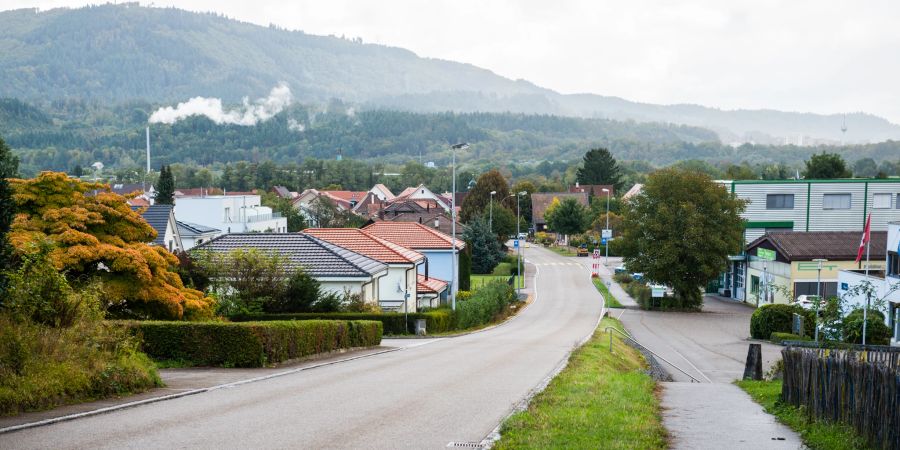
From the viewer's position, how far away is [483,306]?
46.6 m

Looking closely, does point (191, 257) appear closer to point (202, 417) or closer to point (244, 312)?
point (244, 312)

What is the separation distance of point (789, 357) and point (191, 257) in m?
24.2

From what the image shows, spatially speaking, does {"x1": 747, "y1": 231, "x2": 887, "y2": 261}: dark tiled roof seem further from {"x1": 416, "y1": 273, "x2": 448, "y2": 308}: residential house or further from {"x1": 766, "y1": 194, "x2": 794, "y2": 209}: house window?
{"x1": 416, "y1": 273, "x2": 448, "y2": 308}: residential house

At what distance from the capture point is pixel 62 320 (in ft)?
51.4

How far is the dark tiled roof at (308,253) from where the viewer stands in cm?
3672

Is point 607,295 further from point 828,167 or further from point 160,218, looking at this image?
point 828,167

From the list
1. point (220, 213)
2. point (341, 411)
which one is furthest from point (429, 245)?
point (341, 411)

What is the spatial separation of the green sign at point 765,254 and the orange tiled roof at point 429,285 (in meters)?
19.2

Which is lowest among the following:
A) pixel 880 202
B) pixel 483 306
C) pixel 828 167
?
pixel 483 306

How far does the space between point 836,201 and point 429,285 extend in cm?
3312

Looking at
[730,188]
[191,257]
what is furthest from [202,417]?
[730,188]

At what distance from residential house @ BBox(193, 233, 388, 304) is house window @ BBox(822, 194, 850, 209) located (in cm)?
3853

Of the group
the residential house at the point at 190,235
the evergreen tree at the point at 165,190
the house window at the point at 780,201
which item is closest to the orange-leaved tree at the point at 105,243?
the residential house at the point at 190,235

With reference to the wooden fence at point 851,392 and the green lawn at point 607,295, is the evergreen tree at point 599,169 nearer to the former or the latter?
the green lawn at point 607,295
